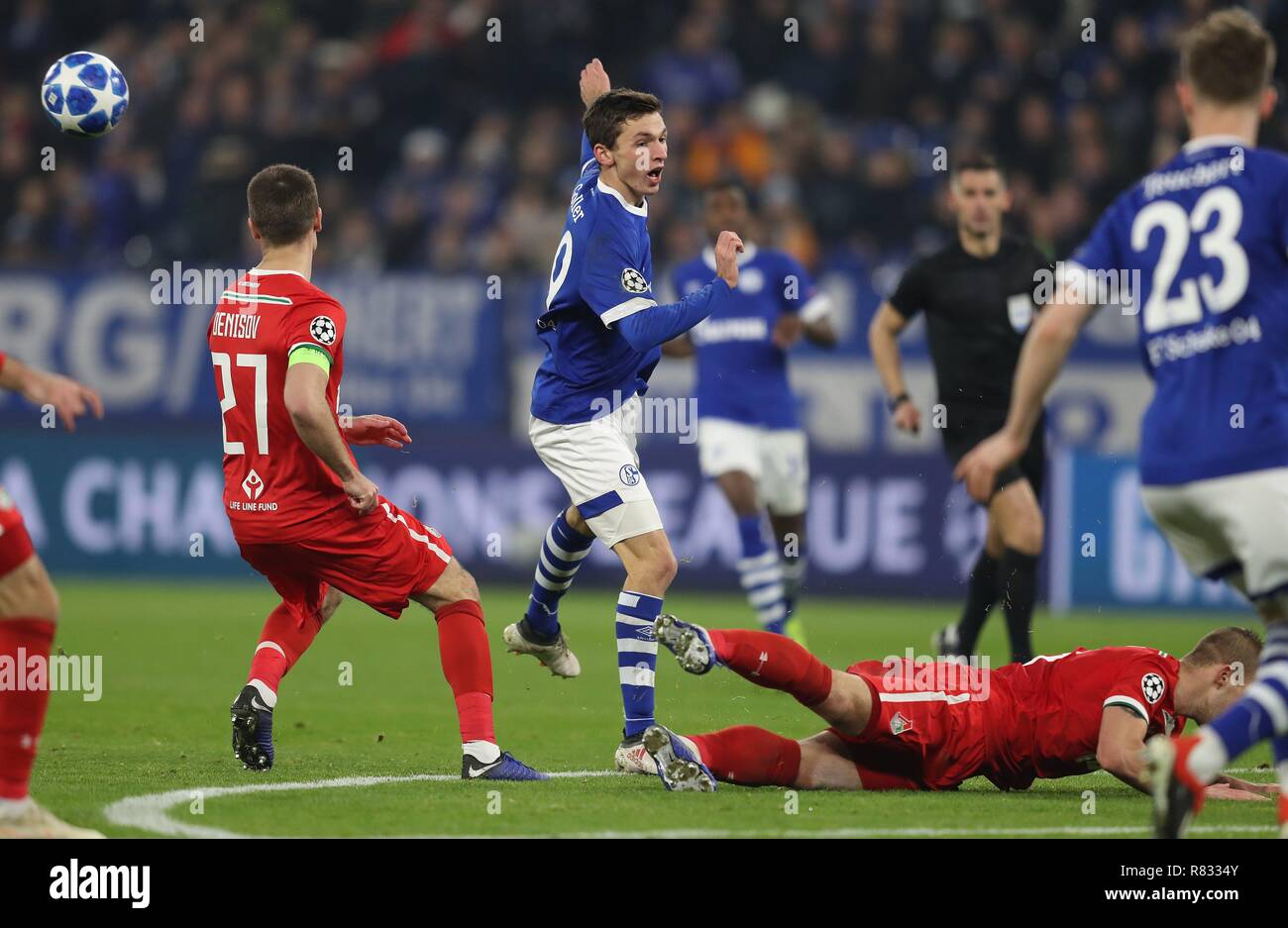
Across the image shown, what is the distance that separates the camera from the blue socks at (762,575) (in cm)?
1055

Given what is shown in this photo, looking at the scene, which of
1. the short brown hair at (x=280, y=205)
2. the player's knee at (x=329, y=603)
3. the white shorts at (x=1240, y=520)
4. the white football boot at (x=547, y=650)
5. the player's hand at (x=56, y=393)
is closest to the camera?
the player's hand at (x=56, y=393)

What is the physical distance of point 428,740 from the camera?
7668mm

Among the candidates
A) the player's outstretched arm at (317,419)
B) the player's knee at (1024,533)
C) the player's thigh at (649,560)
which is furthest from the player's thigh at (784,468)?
the player's outstretched arm at (317,419)

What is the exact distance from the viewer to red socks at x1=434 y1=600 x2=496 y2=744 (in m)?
6.36

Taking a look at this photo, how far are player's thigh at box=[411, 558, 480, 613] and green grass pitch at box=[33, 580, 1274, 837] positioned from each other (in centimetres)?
66

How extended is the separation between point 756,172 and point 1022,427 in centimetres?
1287

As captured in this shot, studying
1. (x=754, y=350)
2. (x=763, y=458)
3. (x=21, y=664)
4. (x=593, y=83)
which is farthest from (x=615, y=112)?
(x=763, y=458)

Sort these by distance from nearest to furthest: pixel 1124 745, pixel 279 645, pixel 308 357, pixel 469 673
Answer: pixel 1124 745 → pixel 308 357 → pixel 469 673 → pixel 279 645

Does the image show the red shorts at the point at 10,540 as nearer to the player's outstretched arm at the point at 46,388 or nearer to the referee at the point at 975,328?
the player's outstretched arm at the point at 46,388

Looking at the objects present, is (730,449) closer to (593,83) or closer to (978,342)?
(978,342)

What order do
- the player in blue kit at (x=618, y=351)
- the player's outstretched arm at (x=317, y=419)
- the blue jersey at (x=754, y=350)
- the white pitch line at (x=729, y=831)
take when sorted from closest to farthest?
the white pitch line at (x=729, y=831), the player's outstretched arm at (x=317, y=419), the player in blue kit at (x=618, y=351), the blue jersey at (x=754, y=350)

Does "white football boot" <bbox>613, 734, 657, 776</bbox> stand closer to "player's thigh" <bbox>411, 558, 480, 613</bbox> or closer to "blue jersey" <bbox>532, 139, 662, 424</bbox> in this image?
"player's thigh" <bbox>411, 558, 480, 613</bbox>

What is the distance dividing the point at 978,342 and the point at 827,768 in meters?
4.01

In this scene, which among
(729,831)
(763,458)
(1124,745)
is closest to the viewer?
(729,831)
